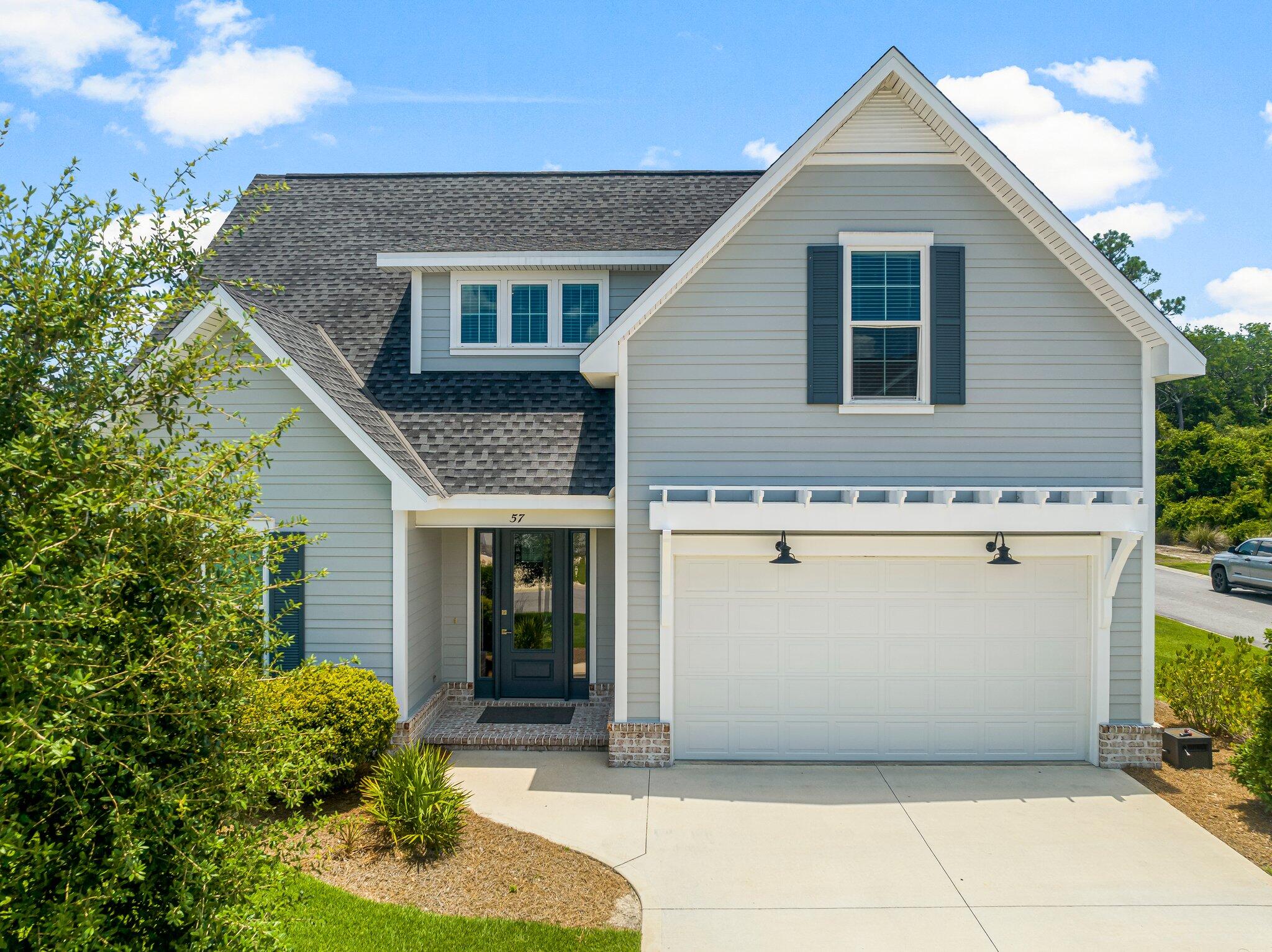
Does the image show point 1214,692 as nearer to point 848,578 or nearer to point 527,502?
point 848,578

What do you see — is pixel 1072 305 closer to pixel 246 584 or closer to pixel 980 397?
pixel 980 397

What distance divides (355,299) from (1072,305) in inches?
411

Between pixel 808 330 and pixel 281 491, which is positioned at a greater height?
pixel 808 330

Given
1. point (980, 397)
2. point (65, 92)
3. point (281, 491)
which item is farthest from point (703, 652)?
point (65, 92)

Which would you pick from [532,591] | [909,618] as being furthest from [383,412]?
[909,618]

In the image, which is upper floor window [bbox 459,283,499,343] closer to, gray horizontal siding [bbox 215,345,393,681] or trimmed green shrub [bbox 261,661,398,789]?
gray horizontal siding [bbox 215,345,393,681]

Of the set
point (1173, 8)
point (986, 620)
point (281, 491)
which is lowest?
point (986, 620)

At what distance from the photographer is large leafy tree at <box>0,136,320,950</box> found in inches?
107

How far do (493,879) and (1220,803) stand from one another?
7.69 meters

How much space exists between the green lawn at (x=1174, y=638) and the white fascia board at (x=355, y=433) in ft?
43.1

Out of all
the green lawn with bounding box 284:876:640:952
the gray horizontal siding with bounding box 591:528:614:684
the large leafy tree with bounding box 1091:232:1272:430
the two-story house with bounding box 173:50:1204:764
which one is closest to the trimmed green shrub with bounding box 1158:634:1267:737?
the two-story house with bounding box 173:50:1204:764

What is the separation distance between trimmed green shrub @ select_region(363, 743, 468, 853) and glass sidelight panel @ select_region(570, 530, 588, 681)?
13.1ft

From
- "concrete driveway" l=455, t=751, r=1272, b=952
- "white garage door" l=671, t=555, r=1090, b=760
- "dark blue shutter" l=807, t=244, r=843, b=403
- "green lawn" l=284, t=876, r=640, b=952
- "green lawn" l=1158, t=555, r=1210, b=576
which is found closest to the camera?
"green lawn" l=284, t=876, r=640, b=952

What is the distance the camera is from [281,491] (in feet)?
30.3
